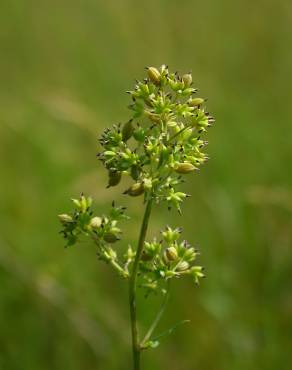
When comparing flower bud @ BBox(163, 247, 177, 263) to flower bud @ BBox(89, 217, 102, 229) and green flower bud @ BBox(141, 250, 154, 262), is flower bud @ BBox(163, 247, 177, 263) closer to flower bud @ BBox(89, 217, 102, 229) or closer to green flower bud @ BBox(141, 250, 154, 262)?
green flower bud @ BBox(141, 250, 154, 262)

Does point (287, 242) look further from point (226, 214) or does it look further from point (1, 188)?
point (1, 188)

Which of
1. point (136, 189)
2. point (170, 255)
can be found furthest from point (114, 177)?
point (170, 255)

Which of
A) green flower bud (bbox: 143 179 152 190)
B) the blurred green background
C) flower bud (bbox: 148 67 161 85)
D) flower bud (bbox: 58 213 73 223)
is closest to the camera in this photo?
green flower bud (bbox: 143 179 152 190)

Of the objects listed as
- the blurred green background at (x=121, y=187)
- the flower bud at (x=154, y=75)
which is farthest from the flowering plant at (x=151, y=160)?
the blurred green background at (x=121, y=187)

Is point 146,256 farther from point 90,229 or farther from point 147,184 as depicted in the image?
point 147,184

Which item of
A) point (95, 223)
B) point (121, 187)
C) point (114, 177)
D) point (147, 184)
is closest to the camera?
point (147, 184)

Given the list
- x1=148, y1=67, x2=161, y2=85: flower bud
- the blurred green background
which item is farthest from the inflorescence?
the blurred green background
